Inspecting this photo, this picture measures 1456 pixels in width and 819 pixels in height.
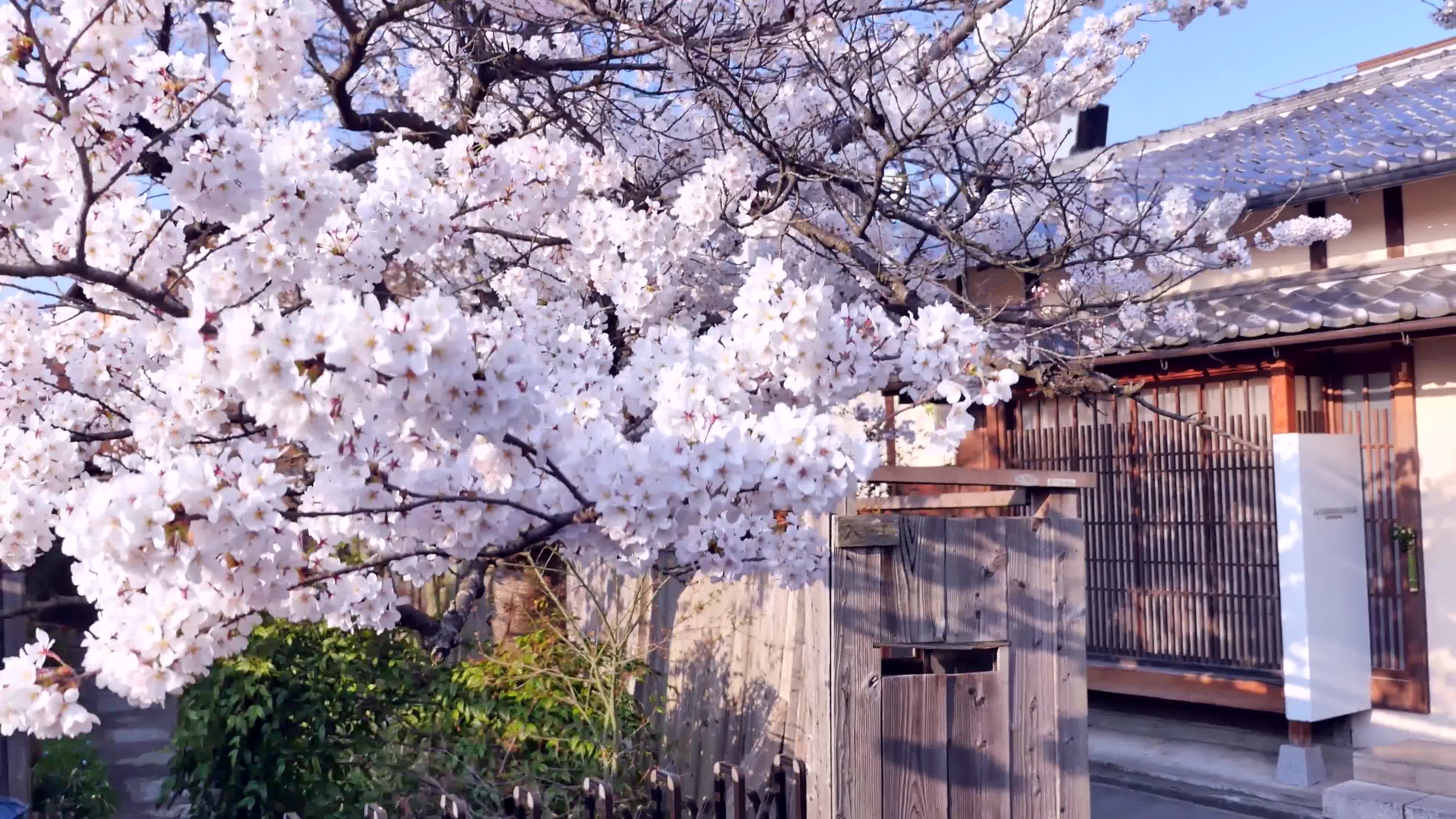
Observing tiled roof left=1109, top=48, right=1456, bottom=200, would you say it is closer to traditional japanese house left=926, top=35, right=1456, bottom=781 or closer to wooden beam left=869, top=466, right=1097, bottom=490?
traditional japanese house left=926, top=35, right=1456, bottom=781

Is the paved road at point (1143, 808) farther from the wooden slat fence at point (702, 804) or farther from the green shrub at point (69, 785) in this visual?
the green shrub at point (69, 785)

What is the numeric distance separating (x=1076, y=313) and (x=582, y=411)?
12.3 ft

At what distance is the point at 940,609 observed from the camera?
4199mm

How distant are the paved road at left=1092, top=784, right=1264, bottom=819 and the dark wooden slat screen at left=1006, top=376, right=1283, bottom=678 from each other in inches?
45.8

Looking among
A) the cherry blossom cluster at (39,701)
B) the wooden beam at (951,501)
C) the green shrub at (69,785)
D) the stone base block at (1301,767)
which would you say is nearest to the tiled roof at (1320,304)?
the stone base block at (1301,767)

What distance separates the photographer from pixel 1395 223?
772 cm

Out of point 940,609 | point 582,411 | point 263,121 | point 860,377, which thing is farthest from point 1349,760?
point 263,121

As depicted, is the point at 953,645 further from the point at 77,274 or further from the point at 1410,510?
the point at 1410,510

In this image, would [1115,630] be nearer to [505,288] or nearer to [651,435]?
[505,288]

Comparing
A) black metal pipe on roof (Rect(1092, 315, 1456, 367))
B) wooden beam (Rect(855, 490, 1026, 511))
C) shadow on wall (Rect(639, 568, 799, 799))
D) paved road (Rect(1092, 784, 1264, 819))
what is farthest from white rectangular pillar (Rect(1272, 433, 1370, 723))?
shadow on wall (Rect(639, 568, 799, 799))

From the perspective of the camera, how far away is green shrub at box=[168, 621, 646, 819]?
4.94 metres

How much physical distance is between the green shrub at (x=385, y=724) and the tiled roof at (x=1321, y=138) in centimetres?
490

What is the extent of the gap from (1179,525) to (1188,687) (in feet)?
3.64

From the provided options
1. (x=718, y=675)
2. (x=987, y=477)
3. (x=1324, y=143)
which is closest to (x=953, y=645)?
(x=987, y=477)
